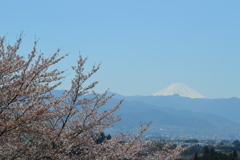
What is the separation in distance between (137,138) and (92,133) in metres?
1.50

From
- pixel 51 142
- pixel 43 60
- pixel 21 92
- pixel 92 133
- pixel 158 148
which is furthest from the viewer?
pixel 158 148

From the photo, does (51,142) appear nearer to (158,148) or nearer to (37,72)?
(37,72)

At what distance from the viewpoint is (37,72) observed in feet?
16.5

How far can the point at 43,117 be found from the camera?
15.3 feet

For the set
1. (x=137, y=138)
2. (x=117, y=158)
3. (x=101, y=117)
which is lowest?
(x=117, y=158)

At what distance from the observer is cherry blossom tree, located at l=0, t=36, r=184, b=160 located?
438cm

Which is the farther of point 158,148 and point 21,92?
point 158,148

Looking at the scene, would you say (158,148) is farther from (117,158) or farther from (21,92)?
(21,92)

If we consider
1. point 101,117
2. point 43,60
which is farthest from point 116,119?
point 43,60

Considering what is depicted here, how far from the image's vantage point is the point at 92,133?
7.29m

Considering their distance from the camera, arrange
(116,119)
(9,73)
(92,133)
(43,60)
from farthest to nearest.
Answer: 1. (116,119)
2. (92,133)
3. (43,60)
4. (9,73)

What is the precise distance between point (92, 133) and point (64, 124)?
0.77 meters

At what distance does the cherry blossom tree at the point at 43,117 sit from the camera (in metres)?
4.38

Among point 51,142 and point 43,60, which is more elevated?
point 43,60
